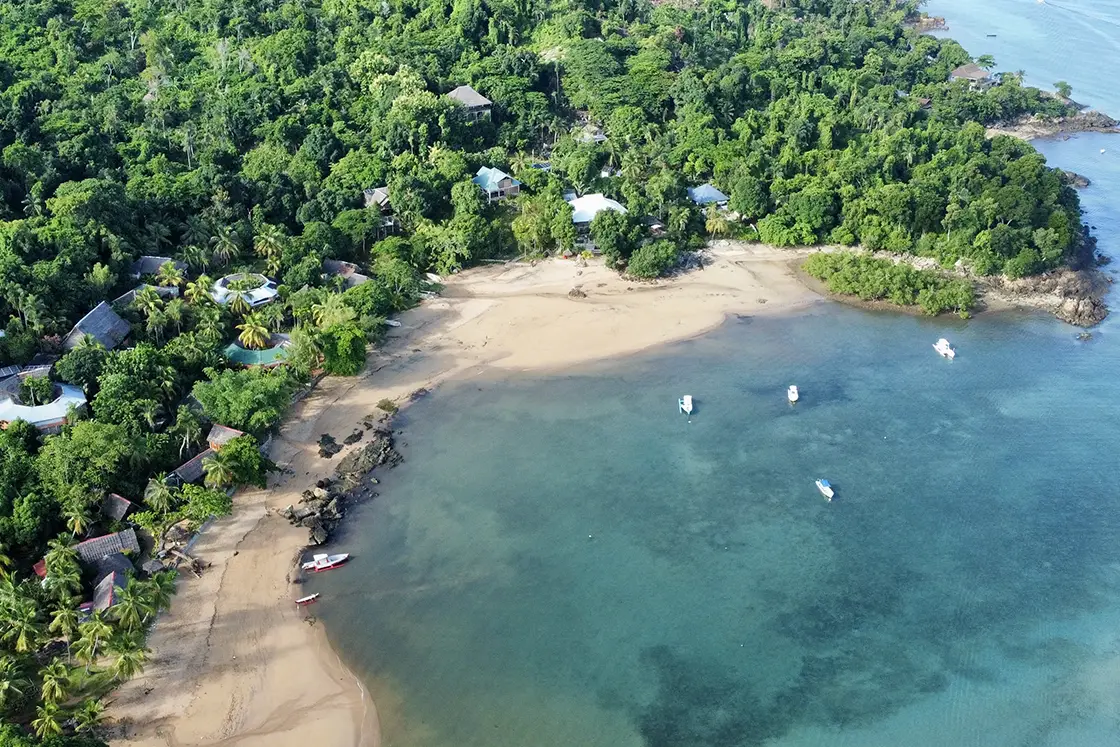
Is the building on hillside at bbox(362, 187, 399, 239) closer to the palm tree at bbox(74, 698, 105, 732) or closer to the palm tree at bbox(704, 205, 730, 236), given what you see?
the palm tree at bbox(704, 205, 730, 236)

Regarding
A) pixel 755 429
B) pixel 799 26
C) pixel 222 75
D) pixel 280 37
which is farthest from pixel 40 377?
pixel 799 26

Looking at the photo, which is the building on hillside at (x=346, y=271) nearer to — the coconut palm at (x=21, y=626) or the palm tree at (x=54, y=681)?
the coconut palm at (x=21, y=626)

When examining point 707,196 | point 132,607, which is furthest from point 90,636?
point 707,196

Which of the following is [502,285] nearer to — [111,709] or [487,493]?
[487,493]

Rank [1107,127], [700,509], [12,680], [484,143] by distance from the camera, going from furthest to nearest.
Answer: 1. [1107,127]
2. [484,143]
3. [700,509]
4. [12,680]

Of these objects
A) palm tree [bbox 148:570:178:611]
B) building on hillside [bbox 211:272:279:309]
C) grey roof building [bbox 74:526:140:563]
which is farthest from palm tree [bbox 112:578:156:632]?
building on hillside [bbox 211:272:279:309]

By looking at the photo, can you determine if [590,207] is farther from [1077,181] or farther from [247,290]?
[1077,181]

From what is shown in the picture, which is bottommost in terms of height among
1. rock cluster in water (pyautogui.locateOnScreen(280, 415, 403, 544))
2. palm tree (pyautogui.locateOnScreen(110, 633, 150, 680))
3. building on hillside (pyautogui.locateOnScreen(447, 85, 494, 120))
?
→ rock cluster in water (pyautogui.locateOnScreen(280, 415, 403, 544))
